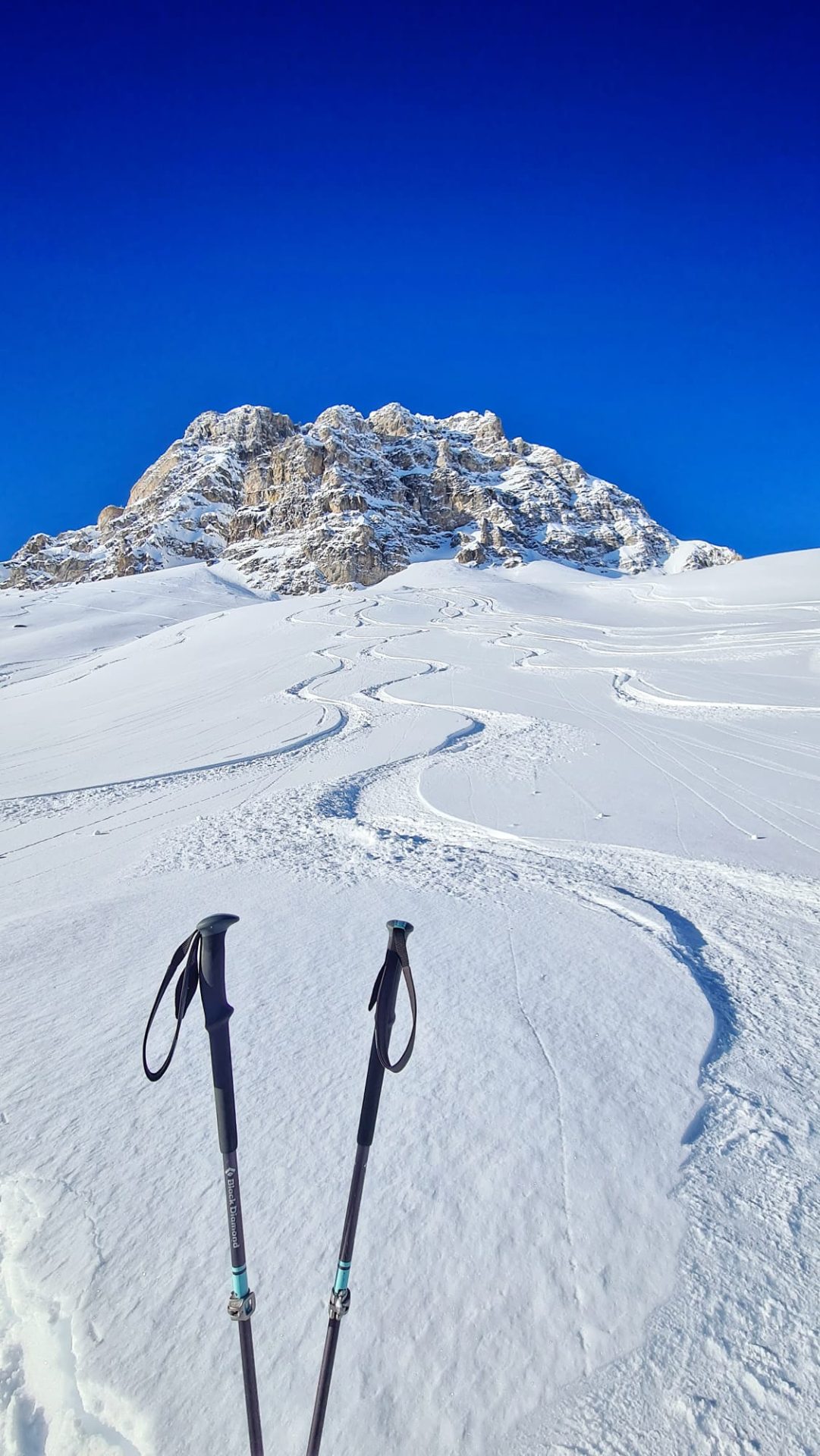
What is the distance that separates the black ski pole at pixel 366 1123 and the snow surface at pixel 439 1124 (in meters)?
0.16

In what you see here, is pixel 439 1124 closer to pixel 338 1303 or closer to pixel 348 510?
pixel 338 1303

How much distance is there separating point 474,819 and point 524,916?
1811 millimetres

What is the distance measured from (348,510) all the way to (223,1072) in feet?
364

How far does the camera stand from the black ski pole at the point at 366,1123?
1.24 m

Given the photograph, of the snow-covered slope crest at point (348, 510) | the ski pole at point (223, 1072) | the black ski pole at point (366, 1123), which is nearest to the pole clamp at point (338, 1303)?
the black ski pole at point (366, 1123)

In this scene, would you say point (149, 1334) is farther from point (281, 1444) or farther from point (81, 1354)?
point (281, 1444)

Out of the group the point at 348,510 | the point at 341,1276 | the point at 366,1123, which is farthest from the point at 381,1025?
the point at 348,510

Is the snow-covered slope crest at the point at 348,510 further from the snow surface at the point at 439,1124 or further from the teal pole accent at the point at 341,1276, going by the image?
the teal pole accent at the point at 341,1276

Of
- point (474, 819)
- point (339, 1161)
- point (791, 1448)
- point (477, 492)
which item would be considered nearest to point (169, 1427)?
point (339, 1161)

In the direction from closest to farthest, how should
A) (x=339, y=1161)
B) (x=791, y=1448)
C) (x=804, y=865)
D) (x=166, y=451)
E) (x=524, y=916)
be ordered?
(x=791, y=1448), (x=339, y=1161), (x=524, y=916), (x=804, y=865), (x=166, y=451)

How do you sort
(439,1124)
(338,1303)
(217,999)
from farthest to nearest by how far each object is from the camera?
(439,1124)
(338,1303)
(217,999)

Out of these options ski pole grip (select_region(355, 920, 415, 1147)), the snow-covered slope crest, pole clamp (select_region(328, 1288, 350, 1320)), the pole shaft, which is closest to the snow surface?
the pole shaft

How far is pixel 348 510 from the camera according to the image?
4181 inches

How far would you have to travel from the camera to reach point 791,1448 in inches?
54.6
